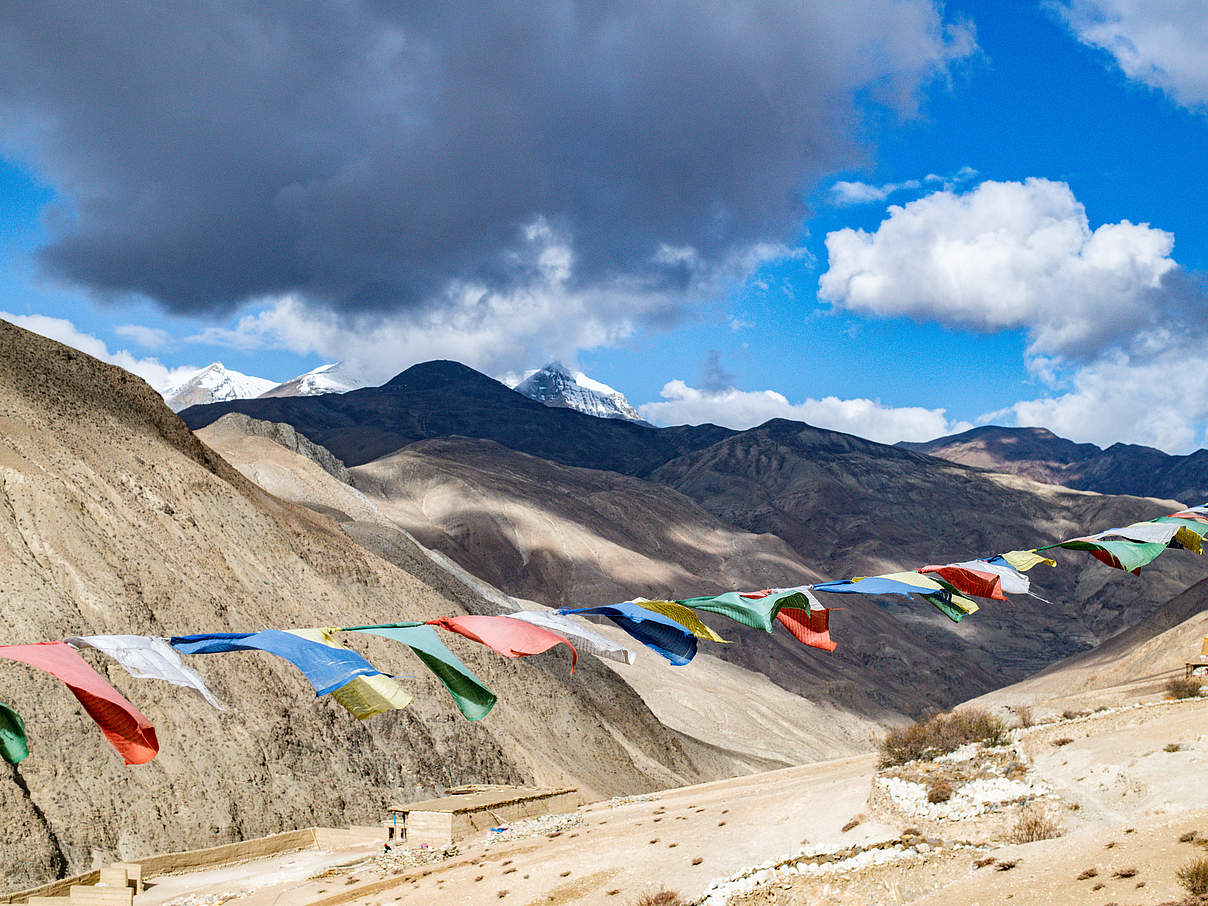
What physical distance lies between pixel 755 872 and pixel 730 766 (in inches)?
1315

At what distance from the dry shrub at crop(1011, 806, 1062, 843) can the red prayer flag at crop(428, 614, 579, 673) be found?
22.7 ft

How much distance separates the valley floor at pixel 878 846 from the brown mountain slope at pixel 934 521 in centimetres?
6865

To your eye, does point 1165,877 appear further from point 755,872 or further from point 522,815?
point 522,815

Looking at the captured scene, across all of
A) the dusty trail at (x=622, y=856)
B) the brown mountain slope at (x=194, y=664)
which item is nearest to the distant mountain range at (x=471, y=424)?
the brown mountain slope at (x=194, y=664)

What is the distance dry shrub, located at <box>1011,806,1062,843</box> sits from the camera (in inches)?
484

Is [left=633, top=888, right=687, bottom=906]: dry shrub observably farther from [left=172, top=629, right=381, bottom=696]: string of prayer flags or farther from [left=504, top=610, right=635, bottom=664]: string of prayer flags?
[left=172, top=629, right=381, bottom=696]: string of prayer flags

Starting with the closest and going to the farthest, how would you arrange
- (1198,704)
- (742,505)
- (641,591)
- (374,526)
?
(1198,704), (374,526), (641,591), (742,505)

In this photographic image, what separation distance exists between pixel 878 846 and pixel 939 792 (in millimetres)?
3204

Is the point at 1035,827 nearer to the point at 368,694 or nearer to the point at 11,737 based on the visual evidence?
the point at 368,694

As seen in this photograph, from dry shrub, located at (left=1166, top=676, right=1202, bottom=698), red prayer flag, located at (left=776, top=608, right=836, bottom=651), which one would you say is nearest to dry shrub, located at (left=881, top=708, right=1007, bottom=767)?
dry shrub, located at (left=1166, top=676, right=1202, bottom=698)

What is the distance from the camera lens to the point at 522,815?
77.4 feet

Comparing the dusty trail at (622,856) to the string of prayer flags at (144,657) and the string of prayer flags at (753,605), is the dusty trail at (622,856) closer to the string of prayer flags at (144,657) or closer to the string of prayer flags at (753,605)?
the string of prayer flags at (753,605)

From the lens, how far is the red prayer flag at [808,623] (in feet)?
40.9

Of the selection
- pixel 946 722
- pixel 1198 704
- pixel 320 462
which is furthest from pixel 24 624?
pixel 320 462
